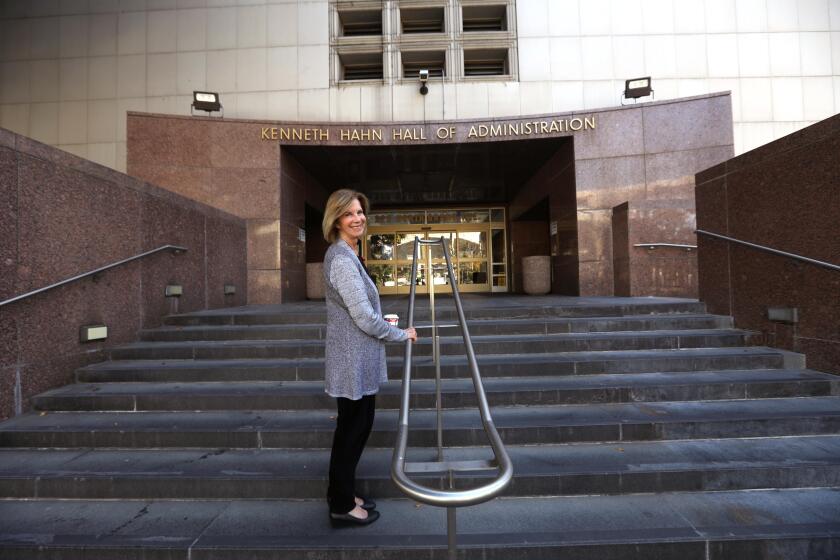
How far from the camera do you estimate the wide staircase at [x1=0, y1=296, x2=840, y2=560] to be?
2406 millimetres

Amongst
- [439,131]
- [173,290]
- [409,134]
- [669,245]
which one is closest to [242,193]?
[409,134]

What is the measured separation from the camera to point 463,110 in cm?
1224

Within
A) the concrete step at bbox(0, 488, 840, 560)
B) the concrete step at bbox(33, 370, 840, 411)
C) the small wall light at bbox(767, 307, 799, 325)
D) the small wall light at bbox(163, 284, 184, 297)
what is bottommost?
the concrete step at bbox(0, 488, 840, 560)

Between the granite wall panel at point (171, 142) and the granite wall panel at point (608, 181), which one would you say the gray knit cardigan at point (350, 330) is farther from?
the granite wall panel at point (171, 142)

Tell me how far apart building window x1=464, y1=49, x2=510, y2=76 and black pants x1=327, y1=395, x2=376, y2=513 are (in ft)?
42.1

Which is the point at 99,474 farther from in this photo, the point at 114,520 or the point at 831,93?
the point at 831,93

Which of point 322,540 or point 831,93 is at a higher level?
point 831,93

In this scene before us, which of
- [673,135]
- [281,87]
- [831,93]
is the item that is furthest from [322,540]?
[831,93]

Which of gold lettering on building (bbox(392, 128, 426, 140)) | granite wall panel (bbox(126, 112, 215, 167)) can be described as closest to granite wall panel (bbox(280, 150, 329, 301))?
granite wall panel (bbox(126, 112, 215, 167))

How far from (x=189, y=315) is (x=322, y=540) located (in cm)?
462

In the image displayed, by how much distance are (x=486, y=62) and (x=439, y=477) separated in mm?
13655

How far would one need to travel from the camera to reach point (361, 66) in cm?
1335

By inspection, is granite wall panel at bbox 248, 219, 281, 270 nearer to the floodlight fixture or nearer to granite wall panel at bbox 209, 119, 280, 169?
granite wall panel at bbox 209, 119, 280, 169

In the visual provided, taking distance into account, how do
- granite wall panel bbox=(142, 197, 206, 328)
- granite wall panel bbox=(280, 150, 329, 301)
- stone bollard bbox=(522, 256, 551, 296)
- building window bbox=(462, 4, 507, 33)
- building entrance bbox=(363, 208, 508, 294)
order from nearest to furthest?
1. granite wall panel bbox=(142, 197, 206, 328)
2. granite wall panel bbox=(280, 150, 329, 301)
3. stone bollard bbox=(522, 256, 551, 296)
4. building window bbox=(462, 4, 507, 33)
5. building entrance bbox=(363, 208, 508, 294)
